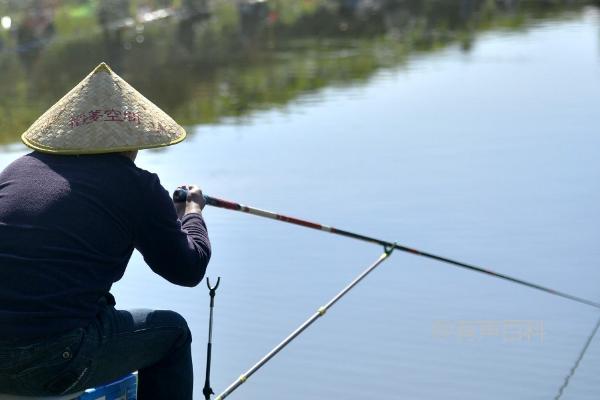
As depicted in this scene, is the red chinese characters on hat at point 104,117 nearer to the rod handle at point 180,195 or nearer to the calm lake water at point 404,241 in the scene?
the rod handle at point 180,195

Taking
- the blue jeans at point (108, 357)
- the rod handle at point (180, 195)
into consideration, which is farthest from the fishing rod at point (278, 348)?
the rod handle at point (180, 195)

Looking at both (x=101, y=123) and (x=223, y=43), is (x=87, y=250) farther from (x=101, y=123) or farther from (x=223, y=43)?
(x=223, y=43)

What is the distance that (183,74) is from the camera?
13.6 m

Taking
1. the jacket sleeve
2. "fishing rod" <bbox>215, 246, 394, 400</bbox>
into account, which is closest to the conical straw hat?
the jacket sleeve

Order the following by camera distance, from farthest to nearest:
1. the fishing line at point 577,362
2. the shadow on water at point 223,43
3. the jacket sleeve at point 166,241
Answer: the shadow on water at point 223,43 < the fishing line at point 577,362 < the jacket sleeve at point 166,241

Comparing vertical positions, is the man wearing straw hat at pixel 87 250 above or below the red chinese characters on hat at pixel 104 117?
below

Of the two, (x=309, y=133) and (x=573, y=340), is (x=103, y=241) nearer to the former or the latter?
(x=573, y=340)

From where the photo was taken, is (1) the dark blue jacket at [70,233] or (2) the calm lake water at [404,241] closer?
(1) the dark blue jacket at [70,233]

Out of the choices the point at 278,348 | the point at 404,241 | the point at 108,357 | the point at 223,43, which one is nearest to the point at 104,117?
the point at 108,357

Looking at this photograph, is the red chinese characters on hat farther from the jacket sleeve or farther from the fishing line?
the fishing line

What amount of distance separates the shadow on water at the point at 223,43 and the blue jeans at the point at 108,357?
6.79 meters

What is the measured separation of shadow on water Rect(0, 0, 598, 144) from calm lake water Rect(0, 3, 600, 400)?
121cm

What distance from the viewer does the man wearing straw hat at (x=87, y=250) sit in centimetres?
307

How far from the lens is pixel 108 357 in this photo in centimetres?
321
